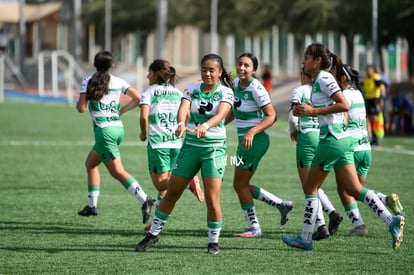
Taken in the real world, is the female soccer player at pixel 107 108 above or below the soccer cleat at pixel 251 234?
above

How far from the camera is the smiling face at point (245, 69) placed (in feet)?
35.9

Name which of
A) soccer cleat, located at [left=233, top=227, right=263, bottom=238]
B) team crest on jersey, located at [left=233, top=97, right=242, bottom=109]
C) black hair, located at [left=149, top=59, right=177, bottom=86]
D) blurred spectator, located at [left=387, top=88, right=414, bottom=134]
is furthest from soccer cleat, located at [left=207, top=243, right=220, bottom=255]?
blurred spectator, located at [left=387, top=88, right=414, bottom=134]

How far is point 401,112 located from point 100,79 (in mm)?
19119

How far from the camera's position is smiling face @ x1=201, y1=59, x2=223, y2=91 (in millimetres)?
10000

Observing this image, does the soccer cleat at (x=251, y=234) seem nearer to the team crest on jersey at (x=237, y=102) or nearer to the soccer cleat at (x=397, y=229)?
the team crest on jersey at (x=237, y=102)

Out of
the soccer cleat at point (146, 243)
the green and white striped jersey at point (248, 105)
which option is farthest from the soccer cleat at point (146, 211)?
the soccer cleat at point (146, 243)

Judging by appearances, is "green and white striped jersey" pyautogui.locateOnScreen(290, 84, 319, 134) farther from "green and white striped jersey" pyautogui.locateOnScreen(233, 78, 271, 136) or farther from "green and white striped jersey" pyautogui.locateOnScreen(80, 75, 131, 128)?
"green and white striped jersey" pyautogui.locateOnScreen(80, 75, 131, 128)

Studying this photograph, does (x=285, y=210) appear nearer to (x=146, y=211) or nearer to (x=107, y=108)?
(x=146, y=211)

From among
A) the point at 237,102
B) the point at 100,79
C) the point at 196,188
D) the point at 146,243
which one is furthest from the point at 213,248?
the point at 100,79

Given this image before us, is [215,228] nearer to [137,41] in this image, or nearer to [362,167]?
[362,167]

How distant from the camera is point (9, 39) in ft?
344

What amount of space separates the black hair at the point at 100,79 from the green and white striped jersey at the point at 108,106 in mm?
85

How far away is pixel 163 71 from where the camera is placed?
11531 mm

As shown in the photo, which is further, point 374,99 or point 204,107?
point 374,99
